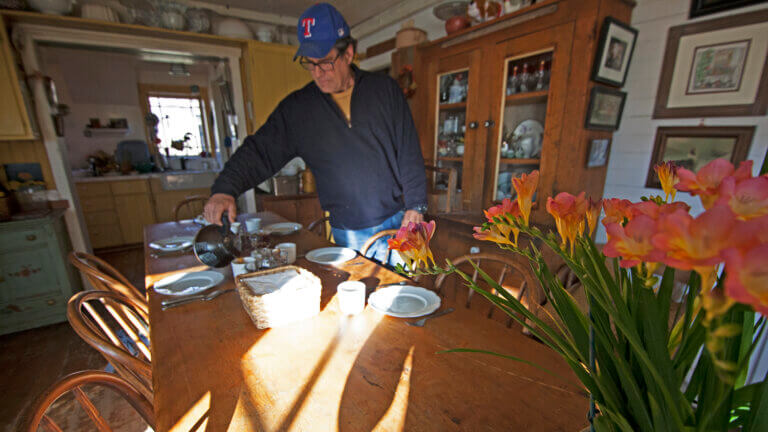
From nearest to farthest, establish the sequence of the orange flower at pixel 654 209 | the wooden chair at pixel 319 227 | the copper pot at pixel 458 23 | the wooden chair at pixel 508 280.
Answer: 1. the orange flower at pixel 654 209
2. the wooden chair at pixel 508 280
3. the copper pot at pixel 458 23
4. the wooden chair at pixel 319 227

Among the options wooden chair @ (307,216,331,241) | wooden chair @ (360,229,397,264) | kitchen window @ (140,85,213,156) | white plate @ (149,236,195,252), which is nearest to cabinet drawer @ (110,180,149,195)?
kitchen window @ (140,85,213,156)

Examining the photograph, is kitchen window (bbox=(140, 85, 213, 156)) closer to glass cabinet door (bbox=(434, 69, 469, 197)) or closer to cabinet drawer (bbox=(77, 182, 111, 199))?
cabinet drawer (bbox=(77, 182, 111, 199))

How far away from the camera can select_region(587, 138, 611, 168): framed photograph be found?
167 cm

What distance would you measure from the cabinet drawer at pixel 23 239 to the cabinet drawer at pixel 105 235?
198cm

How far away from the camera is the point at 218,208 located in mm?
1317

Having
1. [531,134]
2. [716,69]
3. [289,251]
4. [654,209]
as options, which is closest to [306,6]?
[531,134]

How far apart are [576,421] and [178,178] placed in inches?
200

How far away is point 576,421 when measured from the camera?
579mm

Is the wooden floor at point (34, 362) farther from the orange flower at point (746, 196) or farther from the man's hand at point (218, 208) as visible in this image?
the orange flower at point (746, 196)

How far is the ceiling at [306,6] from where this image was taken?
3025 mm

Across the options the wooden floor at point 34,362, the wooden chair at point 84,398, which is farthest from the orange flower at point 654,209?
the wooden floor at point 34,362

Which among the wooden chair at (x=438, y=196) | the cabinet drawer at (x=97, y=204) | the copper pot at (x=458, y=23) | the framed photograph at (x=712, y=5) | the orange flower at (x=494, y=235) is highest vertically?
the copper pot at (x=458, y=23)

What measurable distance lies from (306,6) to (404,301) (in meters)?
3.29

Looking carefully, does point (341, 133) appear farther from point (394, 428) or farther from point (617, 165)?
point (617, 165)
